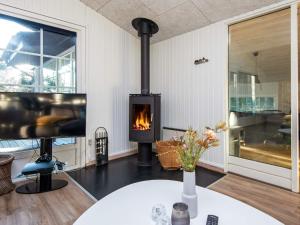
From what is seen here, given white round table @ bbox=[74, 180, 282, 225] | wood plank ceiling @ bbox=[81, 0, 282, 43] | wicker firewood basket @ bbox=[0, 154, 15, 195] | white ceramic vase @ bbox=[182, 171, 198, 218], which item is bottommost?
wicker firewood basket @ bbox=[0, 154, 15, 195]

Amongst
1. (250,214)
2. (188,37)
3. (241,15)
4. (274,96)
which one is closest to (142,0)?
(188,37)

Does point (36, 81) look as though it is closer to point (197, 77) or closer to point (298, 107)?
point (197, 77)

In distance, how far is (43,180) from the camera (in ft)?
8.78

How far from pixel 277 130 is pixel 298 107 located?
0.42 metres

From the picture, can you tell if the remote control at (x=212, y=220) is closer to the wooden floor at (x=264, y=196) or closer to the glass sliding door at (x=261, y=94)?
the wooden floor at (x=264, y=196)

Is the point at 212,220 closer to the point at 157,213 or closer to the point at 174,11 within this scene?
the point at 157,213

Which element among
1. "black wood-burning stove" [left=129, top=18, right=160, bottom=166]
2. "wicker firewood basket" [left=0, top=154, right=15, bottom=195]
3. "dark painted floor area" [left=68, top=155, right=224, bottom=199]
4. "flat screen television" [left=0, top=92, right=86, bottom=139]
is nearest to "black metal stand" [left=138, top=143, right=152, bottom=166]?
"black wood-burning stove" [left=129, top=18, right=160, bottom=166]

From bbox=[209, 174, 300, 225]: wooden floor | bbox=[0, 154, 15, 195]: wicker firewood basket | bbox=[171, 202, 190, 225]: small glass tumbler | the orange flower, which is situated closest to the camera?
bbox=[171, 202, 190, 225]: small glass tumbler

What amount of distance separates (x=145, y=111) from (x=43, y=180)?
1.88m

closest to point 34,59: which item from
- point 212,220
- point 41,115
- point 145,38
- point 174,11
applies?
point 41,115

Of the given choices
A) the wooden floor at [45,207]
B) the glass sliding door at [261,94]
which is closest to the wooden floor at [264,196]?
the glass sliding door at [261,94]

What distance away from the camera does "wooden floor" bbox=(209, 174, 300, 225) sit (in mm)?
2047

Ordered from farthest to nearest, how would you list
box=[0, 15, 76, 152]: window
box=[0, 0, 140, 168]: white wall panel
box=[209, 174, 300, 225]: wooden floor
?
1. box=[0, 0, 140, 168]: white wall panel
2. box=[0, 15, 76, 152]: window
3. box=[209, 174, 300, 225]: wooden floor

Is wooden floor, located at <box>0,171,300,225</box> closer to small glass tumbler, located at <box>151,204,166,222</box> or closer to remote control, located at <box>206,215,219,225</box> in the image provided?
small glass tumbler, located at <box>151,204,166,222</box>
